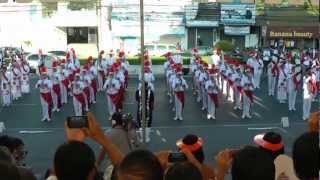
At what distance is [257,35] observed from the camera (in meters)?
40.7

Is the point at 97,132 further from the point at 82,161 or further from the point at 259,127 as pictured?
the point at 259,127

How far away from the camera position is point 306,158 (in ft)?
10.2

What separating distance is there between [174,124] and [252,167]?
1443 centimetres

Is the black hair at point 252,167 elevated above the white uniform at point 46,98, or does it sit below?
above

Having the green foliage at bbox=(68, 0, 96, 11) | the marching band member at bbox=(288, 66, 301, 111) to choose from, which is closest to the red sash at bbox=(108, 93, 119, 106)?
the marching band member at bbox=(288, 66, 301, 111)

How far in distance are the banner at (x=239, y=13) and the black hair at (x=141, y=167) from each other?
122ft

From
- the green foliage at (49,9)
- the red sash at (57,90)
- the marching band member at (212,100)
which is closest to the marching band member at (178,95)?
the marching band member at (212,100)

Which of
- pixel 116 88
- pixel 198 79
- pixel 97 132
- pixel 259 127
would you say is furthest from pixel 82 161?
pixel 198 79

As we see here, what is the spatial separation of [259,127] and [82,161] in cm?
1406

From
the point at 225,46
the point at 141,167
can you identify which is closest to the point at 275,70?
the point at 225,46

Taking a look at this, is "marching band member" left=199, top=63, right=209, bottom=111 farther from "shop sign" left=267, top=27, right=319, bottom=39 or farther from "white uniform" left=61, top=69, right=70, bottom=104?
"shop sign" left=267, top=27, right=319, bottom=39

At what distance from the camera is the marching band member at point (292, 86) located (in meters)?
19.6

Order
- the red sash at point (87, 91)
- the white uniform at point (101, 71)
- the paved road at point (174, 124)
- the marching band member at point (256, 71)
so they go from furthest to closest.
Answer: the marching band member at point (256, 71) → the white uniform at point (101, 71) → the red sash at point (87, 91) → the paved road at point (174, 124)

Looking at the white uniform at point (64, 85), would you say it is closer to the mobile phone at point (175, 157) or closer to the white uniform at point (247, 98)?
the white uniform at point (247, 98)
